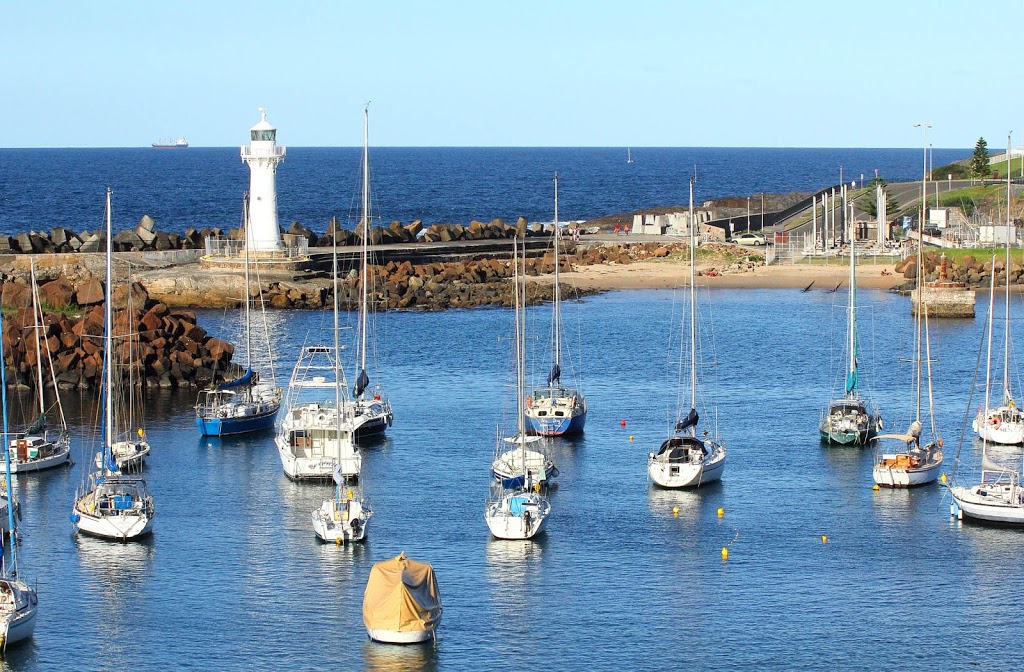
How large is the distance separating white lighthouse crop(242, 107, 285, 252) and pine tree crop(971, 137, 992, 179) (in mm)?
65117

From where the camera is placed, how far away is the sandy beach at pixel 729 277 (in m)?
91.3

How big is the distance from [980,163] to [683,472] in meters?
96.7

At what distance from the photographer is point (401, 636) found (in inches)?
1224

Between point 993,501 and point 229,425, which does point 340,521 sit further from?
point 993,501

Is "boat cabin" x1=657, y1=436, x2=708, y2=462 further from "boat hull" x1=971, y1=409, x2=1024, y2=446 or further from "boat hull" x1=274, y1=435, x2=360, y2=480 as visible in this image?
"boat hull" x1=971, y1=409, x2=1024, y2=446

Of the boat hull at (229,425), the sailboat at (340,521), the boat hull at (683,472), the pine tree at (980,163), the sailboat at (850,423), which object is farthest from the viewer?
the pine tree at (980,163)

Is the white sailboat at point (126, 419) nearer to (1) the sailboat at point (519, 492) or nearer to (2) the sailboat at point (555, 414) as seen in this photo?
(1) the sailboat at point (519, 492)

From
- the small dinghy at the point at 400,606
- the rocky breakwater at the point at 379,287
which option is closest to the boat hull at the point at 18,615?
the small dinghy at the point at 400,606

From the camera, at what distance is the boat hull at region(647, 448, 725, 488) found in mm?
43719

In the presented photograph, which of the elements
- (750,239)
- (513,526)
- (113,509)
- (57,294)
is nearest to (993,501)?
(513,526)

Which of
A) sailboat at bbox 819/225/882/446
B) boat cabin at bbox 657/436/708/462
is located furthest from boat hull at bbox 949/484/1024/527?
sailboat at bbox 819/225/882/446

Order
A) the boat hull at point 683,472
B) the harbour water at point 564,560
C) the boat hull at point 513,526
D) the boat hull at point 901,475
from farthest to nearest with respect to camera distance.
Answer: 1. the boat hull at point 901,475
2. the boat hull at point 683,472
3. the boat hull at point 513,526
4. the harbour water at point 564,560

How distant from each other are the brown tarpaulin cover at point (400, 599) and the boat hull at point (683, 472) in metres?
13.6

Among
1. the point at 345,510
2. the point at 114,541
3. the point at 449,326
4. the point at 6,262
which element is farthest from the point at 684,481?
the point at 6,262
